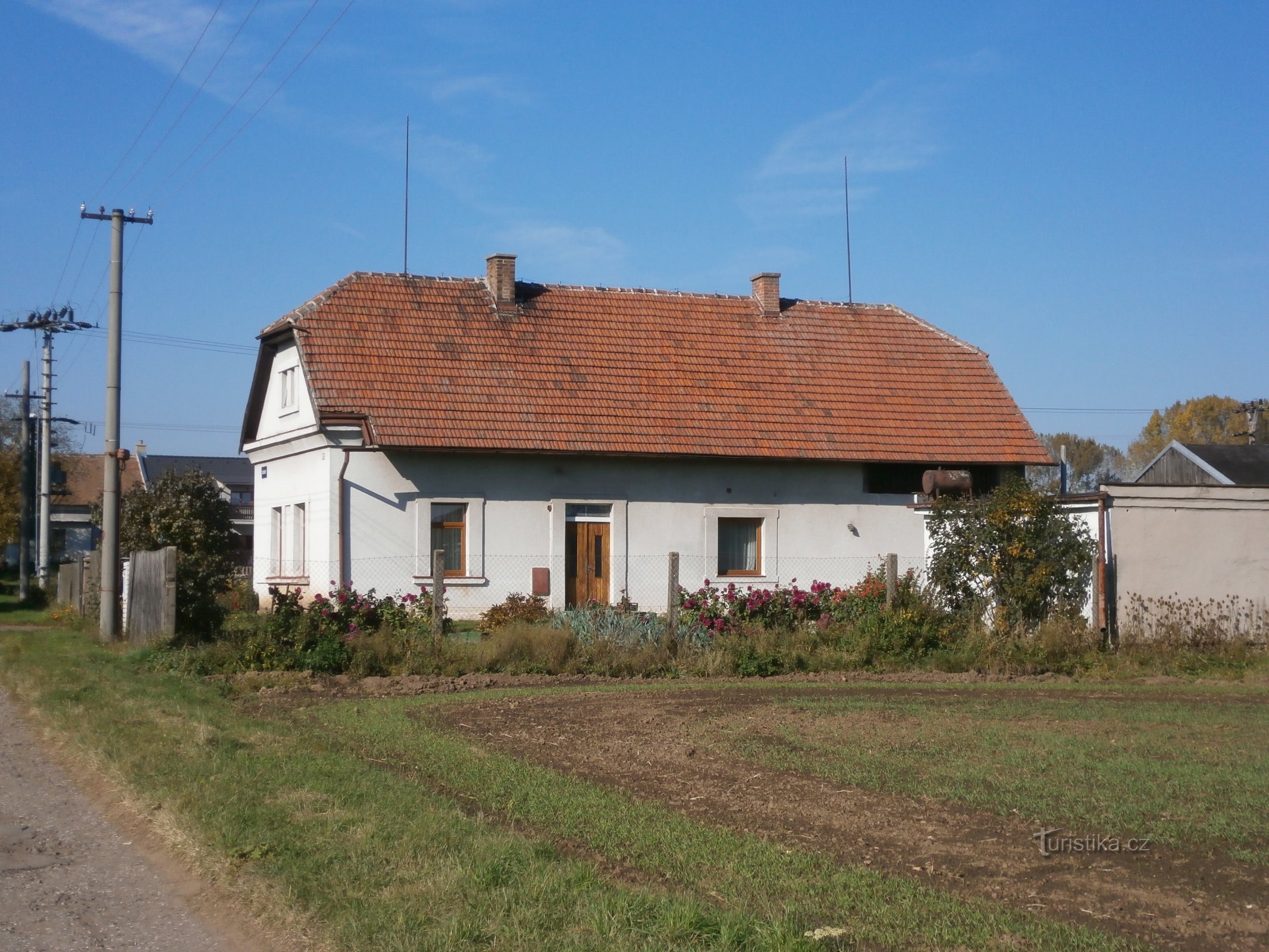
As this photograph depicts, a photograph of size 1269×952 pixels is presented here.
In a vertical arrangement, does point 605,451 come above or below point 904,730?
above

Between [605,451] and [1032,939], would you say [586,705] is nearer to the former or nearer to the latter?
[1032,939]

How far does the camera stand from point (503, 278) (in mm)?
26281

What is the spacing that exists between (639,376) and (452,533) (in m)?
5.28

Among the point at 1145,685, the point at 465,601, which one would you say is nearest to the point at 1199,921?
the point at 1145,685

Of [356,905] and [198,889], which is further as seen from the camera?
[198,889]

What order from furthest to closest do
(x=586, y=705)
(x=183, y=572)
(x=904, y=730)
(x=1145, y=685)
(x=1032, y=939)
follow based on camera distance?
(x=183, y=572) < (x=1145, y=685) < (x=586, y=705) < (x=904, y=730) < (x=1032, y=939)

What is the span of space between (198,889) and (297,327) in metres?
18.4

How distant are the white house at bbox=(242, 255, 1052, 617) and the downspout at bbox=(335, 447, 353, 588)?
4 cm

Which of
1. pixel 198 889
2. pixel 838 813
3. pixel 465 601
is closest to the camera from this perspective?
pixel 198 889

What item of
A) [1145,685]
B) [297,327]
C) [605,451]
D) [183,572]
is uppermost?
[297,327]

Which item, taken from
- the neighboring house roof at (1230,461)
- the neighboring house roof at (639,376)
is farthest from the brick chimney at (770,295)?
the neighboring house roof at (1230,461)

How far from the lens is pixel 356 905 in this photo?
5.75 m

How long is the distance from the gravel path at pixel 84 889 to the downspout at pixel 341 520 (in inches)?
526

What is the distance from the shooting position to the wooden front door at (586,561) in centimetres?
2386
